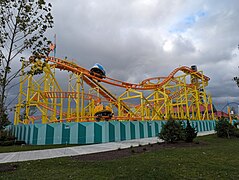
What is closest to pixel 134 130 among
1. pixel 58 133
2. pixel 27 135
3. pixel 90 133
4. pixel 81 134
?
pixel 90 133

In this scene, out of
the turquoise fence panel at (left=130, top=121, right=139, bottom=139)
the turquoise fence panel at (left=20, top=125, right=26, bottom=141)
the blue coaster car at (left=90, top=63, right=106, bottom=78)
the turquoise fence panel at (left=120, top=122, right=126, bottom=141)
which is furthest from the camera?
the blue coaster car at (left=90, top=63, right=106, bottom=78)

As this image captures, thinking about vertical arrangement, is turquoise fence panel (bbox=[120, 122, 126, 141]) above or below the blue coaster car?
below

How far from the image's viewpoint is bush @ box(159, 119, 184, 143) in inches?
478

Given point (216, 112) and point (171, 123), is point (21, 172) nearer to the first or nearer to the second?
point (171, 123)

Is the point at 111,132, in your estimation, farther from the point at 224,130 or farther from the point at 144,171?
the point at 224,130

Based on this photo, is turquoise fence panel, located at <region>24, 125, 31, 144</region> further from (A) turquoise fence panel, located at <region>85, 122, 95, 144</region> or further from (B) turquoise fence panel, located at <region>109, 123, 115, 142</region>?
(B) turquoise fence panel, located at <region>109, 123, 115, 142</region>

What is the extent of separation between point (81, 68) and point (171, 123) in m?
16.9

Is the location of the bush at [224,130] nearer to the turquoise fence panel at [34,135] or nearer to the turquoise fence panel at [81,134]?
the turquoise fence panel at [81,134]

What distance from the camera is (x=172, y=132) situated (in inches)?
477

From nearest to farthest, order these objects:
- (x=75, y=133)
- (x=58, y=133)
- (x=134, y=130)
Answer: (x=75, y=133) → (x=58, y=133) → (x=134, y=130)

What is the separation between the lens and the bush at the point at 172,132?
12141mm

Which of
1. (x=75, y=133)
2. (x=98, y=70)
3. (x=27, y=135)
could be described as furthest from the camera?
(x=98, y=70)

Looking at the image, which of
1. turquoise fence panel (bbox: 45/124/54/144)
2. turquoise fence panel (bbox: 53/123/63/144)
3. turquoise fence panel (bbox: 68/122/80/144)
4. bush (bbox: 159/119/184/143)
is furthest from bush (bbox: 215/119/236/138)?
turquoise fence panel (bbox: 45/124/54/144)

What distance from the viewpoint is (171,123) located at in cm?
1240
